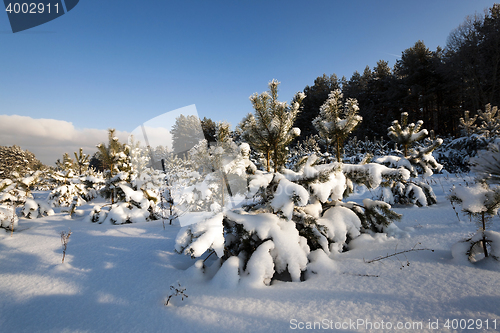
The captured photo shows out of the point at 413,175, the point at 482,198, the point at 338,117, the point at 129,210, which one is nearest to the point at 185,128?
the point at 129,210

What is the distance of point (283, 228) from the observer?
224 centimetres

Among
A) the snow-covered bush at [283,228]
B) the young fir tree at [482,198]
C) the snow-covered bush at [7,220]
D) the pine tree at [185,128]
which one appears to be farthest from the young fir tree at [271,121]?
the snow-covered bush at [7,220]

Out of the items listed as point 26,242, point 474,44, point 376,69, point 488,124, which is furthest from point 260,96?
point 376,69

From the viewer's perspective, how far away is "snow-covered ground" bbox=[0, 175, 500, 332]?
1454 millimetres

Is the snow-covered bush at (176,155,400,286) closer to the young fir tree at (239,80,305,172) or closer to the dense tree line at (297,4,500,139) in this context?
the young fir tree at (239,80,305,172)

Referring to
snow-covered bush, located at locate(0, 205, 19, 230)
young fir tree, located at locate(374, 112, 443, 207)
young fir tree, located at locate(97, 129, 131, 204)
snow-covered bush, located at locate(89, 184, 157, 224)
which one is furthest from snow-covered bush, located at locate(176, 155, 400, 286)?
young fir tree, located at locate(97, 129, 131, 204)

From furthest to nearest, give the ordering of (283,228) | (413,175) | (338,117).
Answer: (413,175), (338,117), (283,228)

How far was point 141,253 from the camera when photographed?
279 centimetres

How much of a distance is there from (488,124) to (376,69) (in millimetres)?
21054

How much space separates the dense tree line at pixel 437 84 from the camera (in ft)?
49.8

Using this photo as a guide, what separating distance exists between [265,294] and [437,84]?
27079 millimetres

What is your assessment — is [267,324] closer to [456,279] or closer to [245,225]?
[245,225]

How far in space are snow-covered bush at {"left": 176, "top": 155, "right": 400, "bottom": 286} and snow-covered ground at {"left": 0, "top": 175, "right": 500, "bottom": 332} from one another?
18 centimetres

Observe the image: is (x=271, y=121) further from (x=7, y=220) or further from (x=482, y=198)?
(x=7, y=220)
